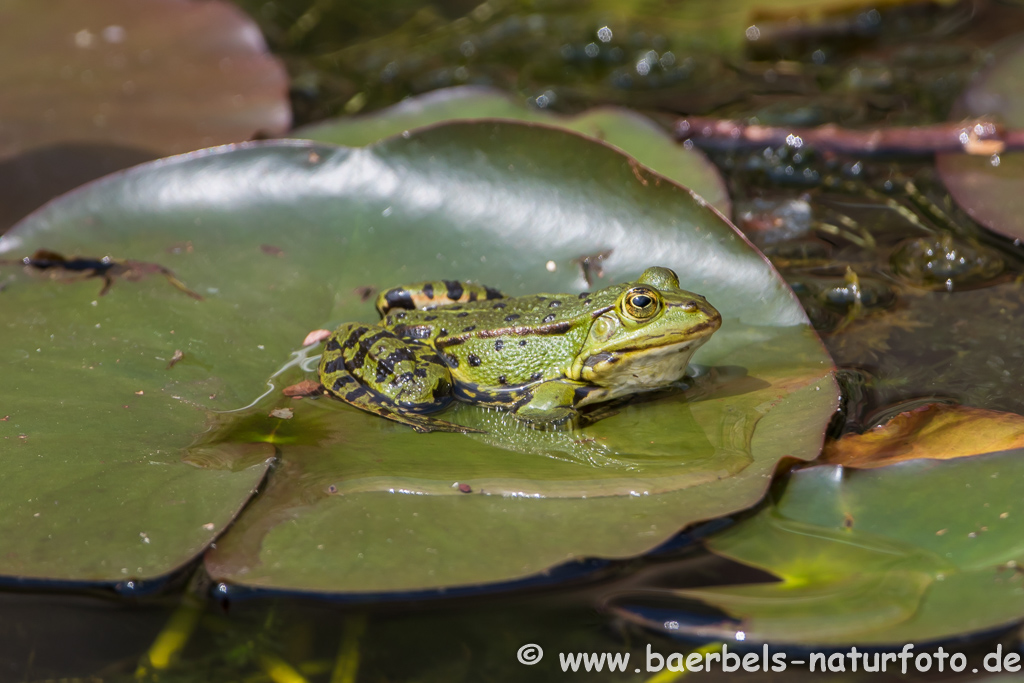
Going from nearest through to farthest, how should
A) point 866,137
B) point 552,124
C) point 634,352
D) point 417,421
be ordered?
point 417,421, point 634,352, point 552,124, point 866,137

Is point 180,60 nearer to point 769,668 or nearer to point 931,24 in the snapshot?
point 769,668

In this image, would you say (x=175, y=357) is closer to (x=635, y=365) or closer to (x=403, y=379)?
(x=403, y=379)

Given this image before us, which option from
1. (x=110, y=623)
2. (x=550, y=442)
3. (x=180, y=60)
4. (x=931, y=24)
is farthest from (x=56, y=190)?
(x=931, y=24)

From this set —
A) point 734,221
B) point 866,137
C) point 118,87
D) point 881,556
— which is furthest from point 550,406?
point 118,87

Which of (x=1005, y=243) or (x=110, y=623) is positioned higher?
(x=1005, y=243)

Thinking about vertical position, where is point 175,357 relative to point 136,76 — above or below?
below

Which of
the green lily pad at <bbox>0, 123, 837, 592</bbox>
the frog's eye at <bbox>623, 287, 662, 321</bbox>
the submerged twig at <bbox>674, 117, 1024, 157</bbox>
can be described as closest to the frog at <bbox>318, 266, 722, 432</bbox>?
the frog's eye at <bbox>623, 287, 662, 321</bbox>
